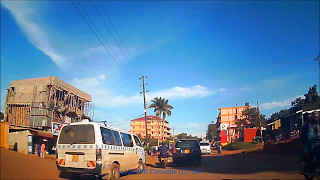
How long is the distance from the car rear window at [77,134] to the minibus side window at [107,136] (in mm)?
448

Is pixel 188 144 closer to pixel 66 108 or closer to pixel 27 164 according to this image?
pixel 27 164

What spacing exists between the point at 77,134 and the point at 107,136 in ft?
3.45

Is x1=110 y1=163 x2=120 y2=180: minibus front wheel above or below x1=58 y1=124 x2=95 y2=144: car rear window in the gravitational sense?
below

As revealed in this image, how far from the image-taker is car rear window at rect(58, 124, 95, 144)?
8.02 m

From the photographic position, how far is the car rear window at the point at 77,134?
8.02m

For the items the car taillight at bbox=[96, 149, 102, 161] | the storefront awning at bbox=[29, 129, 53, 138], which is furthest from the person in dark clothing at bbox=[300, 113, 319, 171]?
the storefront awning at bbox=[29, 129, 53, 138]

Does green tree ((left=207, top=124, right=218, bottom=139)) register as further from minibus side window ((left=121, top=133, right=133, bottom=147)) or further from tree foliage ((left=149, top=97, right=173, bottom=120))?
minibus side window ((left=121, top=133, right=133, bottom=147))

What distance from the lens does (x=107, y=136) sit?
8641mm

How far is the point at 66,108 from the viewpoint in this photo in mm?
24828

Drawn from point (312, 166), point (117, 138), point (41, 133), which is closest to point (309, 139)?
point (312, 166)

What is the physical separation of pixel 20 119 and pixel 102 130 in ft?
59.4

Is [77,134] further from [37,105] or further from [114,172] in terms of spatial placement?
[37,105]

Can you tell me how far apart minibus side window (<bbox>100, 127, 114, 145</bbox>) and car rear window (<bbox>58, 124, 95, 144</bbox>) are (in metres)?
0.45

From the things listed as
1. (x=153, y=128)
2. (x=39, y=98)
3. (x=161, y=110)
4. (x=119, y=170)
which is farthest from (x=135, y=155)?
(x=153, y=128)
